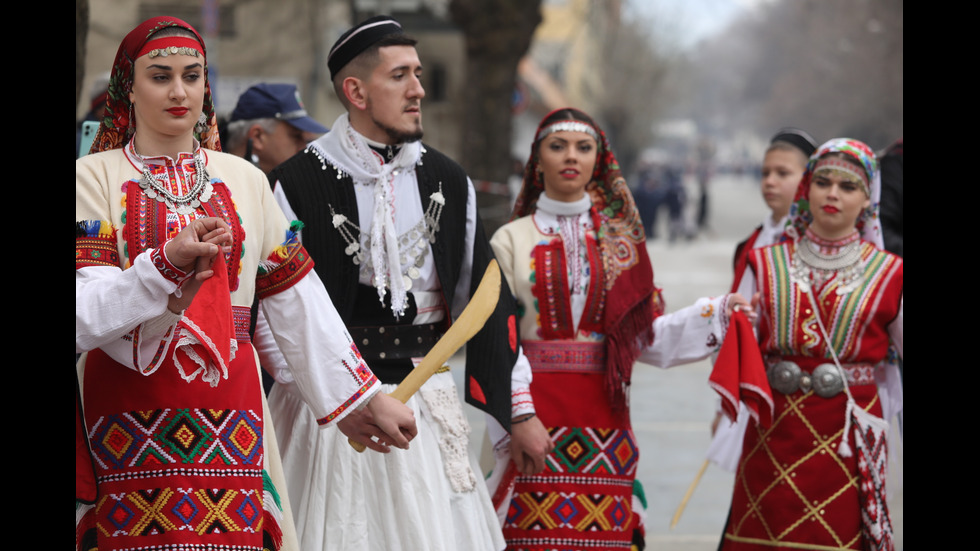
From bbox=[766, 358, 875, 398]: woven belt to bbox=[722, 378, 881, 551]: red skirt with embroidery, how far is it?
0.03 meters

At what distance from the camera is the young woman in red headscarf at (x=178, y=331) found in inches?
108

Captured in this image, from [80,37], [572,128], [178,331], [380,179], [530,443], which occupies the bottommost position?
[530,443]

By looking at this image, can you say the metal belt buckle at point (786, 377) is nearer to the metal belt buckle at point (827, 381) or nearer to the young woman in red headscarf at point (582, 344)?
the metal belt buckle at point (827, 381)

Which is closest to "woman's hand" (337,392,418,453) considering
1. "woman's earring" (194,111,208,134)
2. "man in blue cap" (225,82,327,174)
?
"woman's earring" (194,111,208,134)

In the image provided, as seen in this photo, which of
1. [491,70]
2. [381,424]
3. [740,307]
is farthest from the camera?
[491,70]

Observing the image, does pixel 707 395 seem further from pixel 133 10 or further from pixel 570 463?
pixel 133 10

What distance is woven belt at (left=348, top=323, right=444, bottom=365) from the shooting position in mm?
3695

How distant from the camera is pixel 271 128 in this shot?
17.3 ft

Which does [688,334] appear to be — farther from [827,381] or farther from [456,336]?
[456,336]

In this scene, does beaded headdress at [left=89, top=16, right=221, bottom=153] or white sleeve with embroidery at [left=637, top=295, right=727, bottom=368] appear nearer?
beaded headdress at [left=89, top=16, right=221, bottom=153]

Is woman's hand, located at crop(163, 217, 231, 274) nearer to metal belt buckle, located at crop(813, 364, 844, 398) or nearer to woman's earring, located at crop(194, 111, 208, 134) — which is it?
woman's earring, located at crop(194, 111, 208, 134)

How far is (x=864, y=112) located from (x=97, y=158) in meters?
46.5

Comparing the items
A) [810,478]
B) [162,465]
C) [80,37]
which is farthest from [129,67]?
[810,478]

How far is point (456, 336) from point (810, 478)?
190cm
